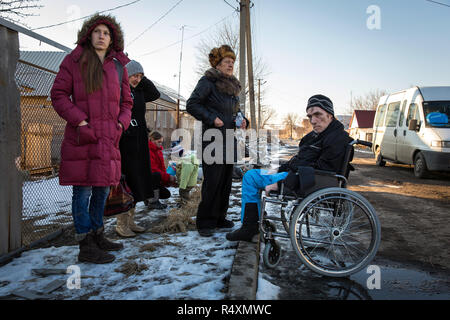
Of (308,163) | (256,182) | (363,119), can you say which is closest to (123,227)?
(256,182)

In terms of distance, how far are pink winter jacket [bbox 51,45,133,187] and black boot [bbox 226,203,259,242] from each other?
4.01 feet

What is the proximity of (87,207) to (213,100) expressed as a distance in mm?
1682

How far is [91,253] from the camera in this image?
2613 millimetres

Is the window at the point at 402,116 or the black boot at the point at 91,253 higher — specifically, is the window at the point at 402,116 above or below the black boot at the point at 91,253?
above

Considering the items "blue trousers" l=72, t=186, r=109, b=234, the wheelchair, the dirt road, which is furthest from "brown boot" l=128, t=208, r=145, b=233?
the dirt road

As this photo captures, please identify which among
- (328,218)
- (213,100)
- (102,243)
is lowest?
(102,243)

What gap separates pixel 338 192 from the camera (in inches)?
94.7

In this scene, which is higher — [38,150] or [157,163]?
[38,150]

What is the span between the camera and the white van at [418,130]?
816 centimetres

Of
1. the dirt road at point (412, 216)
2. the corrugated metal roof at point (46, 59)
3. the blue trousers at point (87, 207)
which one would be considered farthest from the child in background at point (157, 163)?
the corrugated metal roof at point (46, 59)

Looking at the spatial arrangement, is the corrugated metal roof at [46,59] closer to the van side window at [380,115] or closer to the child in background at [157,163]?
the van side window at [380,115]

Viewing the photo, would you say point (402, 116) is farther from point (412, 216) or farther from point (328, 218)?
point (328, 218)

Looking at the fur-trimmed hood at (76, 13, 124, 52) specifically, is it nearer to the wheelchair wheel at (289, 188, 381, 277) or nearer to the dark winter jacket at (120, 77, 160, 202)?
the dark winter jacket at (120, 77, 160, 202)

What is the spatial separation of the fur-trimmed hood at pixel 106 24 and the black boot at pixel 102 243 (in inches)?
62.0
